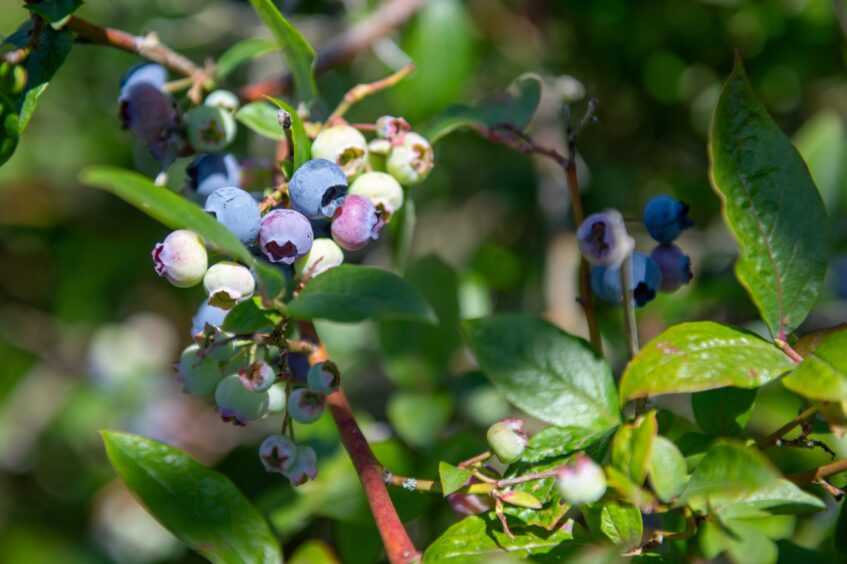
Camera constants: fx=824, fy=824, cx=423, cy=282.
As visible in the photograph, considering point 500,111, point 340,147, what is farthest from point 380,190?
point 500,111

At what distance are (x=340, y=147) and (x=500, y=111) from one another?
43 centimetres

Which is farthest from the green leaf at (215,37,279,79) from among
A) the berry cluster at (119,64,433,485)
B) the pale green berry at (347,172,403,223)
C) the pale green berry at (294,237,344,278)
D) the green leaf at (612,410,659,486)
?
the green leaf at (612,410,659,486)

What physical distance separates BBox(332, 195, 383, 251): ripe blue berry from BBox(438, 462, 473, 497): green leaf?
0.26 m

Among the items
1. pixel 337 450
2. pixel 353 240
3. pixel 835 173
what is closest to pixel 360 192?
pixel 353 240

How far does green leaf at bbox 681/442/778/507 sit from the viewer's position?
723 mm

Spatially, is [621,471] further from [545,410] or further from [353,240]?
[353,240]

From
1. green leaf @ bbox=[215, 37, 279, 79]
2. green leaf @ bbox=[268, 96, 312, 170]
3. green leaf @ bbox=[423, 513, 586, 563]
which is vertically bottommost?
green leaf @ bbox=[423, 513, 586, 563]

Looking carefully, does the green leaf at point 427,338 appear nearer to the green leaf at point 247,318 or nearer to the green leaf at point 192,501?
the green leaf at point 192,501

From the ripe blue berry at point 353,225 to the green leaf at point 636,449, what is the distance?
347 millimetres

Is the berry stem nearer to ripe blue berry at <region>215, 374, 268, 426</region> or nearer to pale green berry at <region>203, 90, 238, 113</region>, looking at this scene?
ripe blue berry at <region>215, 374, 268, 426</region>

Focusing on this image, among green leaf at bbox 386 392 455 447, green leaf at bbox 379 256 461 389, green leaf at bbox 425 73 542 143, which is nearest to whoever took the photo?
green leaf at bbox 425 73 542 143

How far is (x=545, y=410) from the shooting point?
1.00 meters

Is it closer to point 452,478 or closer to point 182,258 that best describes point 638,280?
point 452,478

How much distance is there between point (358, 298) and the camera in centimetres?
79
